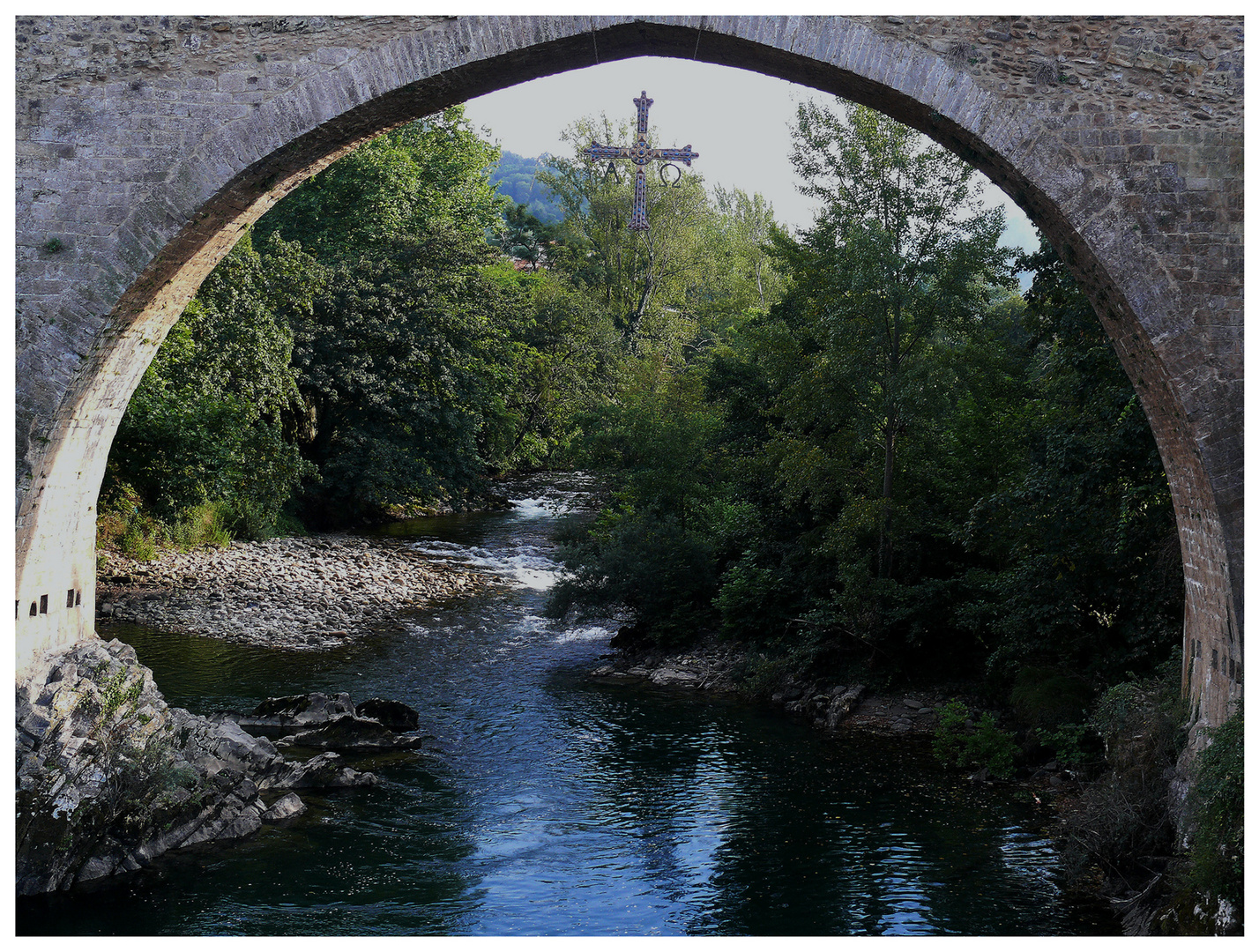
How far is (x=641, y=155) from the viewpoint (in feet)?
54.6

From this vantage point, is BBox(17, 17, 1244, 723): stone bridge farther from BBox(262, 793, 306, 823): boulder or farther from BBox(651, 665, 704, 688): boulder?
BBox(651, 665, 704, 688): boulder

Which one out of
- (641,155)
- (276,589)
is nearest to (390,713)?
(276,589)

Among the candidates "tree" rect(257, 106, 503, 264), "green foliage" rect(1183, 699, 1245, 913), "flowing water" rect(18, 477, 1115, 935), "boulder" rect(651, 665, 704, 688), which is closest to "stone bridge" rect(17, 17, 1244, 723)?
"green foliage" rect(1183, 699, 1245, 913)

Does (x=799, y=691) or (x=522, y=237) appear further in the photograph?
(x=522, y=237)

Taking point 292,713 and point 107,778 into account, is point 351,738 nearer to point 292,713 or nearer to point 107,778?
point 292,713

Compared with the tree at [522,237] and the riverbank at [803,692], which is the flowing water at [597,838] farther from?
the tree at [522,237]

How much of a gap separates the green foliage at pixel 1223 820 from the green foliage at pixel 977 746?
4.01 metres

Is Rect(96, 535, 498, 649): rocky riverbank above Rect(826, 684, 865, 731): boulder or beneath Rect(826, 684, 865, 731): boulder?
above

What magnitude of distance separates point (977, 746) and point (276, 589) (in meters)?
11.0

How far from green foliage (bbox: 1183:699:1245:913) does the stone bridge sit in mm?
436

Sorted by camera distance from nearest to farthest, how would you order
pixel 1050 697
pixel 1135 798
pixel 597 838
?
pixel 1135 798 < pixel 597 838 < pixel 1050 697

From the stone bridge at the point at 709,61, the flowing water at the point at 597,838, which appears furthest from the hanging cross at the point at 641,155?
the stone bridge at the point at 709,61

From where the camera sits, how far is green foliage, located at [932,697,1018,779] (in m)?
9.60

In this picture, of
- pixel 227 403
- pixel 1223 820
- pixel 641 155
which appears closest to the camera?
pixel 1223 820
